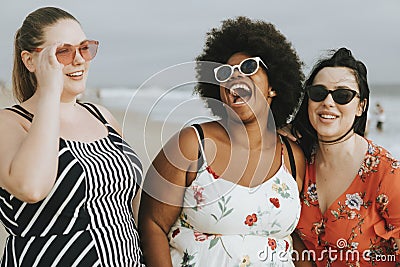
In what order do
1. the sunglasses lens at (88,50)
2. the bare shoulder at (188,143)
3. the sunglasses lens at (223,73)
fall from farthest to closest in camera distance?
the sunglasses lens at (223,73) → the bare shoulder at (188,143) → the sunglasses lens at (88,50)

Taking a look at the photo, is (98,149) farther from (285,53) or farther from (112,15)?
(112,15)

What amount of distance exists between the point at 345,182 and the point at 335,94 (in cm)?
42

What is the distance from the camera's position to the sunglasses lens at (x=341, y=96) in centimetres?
283

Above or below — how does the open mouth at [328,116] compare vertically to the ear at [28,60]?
below

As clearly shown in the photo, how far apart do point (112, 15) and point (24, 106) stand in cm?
1651

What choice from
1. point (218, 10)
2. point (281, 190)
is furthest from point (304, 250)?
point (218, 10)

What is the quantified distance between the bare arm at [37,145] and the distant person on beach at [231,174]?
62 centimetres

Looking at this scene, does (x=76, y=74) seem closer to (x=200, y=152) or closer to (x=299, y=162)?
(x=200, y=152)

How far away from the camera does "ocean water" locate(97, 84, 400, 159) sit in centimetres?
269

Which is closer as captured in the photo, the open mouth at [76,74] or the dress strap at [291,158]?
the open mouth at [76,74]

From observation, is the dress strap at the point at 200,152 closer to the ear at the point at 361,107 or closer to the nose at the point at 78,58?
the nose at the point at 78,58

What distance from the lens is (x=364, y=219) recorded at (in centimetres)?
287

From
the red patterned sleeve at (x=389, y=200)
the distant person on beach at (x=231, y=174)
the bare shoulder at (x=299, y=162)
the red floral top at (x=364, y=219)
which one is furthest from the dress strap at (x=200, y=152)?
the red patterned sleeve at (x=389, y=200)

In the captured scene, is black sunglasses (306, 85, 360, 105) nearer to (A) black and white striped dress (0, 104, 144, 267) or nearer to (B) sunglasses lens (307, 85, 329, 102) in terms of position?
(B) sunglasses lens (307, 85, 329, 102)
